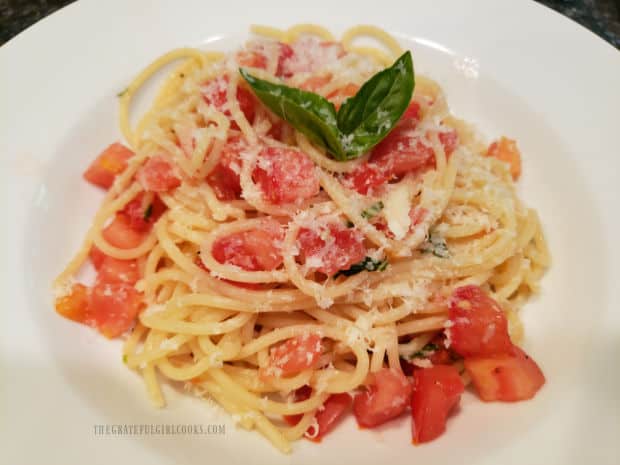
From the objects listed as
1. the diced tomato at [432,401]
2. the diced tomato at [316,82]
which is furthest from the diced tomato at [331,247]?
the diced tomato at [316,82]

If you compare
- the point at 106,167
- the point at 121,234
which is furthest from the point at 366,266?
the point at 106,167

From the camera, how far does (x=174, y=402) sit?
125 inches

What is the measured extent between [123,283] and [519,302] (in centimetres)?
231

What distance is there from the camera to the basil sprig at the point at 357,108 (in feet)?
10.0

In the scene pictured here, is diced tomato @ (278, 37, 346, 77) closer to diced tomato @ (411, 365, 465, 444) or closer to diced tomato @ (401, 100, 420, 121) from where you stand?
diced tomato @ (401, 100, 420, 121)

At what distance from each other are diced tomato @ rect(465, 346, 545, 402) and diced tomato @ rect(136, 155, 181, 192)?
1890 millimetres

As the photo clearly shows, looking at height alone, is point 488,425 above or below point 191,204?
below

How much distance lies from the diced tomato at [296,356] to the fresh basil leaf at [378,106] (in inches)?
38.7

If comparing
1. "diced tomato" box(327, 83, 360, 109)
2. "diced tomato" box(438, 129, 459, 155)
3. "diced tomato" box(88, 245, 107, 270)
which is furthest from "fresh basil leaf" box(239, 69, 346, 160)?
"diced tomato" box(88, 245, 107, 270)

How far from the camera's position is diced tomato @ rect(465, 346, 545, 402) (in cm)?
296

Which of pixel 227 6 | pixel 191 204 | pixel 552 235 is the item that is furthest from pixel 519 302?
pixel 227 6

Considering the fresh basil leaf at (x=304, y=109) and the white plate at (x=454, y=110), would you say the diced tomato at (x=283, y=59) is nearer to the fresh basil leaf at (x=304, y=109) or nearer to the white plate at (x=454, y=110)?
the white plate at (x=454, y=110)

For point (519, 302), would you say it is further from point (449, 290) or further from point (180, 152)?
point (180, 152)

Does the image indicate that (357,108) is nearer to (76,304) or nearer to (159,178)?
(159,178)
